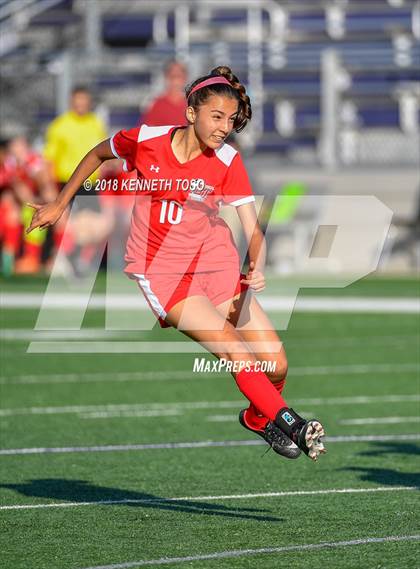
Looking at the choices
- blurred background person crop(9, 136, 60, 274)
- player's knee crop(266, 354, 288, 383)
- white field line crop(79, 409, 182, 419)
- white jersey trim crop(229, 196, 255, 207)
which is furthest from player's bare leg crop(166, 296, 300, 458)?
Result: blurred background person crop(9, 136, 60, 274)

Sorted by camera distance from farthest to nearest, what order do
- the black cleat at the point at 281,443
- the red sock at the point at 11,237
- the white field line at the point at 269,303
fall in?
the red sock at the point at 11,237
the white field line at the point at 269,303
the black cleat at the point at 281,443

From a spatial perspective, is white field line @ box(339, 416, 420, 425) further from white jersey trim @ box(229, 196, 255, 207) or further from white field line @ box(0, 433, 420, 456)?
white jersey trim @ box(229, 196, 255, 207)

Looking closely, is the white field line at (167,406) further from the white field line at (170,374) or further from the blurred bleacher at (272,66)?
the blurred bleacher at (272,66)

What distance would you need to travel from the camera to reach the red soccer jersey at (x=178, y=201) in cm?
555

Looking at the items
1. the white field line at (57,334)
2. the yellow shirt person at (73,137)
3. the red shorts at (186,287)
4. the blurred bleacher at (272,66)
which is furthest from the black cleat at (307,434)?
the blurred bleacher at (272,66)

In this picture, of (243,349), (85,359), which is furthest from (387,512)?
(85,359)

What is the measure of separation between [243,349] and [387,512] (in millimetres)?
872

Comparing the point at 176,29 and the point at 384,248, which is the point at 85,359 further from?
the point at 176,29

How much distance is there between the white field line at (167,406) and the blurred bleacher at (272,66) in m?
13.1

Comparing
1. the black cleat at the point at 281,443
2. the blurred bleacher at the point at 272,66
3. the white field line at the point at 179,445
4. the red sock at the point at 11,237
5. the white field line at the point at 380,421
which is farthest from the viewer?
the blurred bleacher at the point at 272,66

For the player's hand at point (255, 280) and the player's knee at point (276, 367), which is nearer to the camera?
the player's hand at point (255, 280)

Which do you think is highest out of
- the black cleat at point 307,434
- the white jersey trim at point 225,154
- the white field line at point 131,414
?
the white jersey trim at point 225,154

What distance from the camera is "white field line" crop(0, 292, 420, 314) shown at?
1512cm

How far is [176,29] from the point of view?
83.8 feet
